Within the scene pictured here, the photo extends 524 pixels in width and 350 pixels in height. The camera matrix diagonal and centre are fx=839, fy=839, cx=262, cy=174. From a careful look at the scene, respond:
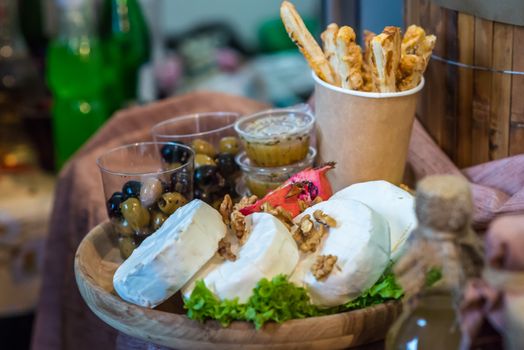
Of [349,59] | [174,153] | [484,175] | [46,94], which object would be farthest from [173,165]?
[46,94]

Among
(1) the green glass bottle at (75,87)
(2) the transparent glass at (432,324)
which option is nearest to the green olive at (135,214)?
(2) the transparent glass at (432,324)

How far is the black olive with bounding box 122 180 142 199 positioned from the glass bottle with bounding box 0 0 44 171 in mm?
952

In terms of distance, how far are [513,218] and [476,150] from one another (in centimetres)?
39

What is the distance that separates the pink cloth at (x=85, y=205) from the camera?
99 cm

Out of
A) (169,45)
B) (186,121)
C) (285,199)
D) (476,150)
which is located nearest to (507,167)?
(476,150)

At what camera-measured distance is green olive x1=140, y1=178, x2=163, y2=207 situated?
83cm

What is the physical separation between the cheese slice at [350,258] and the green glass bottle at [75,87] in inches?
39.5

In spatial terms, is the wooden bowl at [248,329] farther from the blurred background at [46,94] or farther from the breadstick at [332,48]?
the blurred background at [46,94]

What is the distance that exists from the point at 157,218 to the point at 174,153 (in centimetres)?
11

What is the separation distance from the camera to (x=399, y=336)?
24.0 inches

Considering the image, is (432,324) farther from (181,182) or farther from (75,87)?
(75,87)

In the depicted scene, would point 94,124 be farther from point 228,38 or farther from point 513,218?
point 513,218

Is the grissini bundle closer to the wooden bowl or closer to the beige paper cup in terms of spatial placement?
the beige paper cup

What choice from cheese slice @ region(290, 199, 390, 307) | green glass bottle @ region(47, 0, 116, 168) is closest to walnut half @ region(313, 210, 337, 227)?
cheese slice @ region(290, 199, 390, 307)
